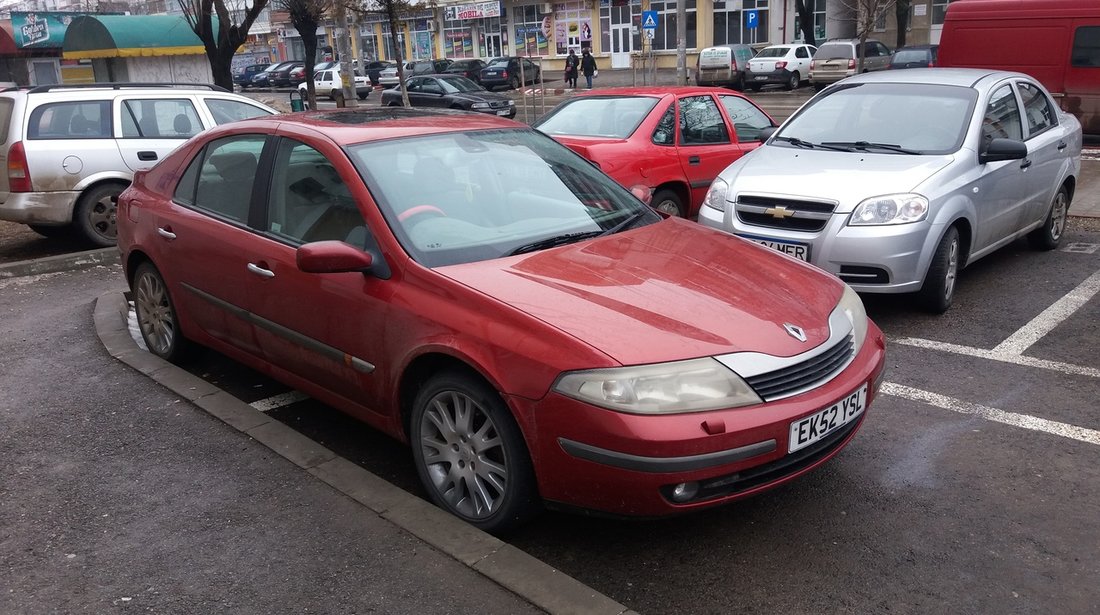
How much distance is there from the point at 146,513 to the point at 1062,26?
16807 mm

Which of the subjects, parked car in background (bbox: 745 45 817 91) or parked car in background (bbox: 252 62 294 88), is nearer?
parked car in background (bbox: 745 45 817 91)

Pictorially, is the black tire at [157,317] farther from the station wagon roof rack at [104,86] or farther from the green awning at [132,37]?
the green awning at [132,37]

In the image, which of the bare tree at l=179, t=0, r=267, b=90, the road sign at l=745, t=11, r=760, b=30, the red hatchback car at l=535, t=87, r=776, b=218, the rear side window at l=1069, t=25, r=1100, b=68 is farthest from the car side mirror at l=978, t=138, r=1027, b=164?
the road sign at l=745, t=11, r=760, b=30

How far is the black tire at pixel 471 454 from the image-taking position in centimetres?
337

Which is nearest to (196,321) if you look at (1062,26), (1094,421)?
(1094,421)

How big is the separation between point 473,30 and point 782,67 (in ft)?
85.7

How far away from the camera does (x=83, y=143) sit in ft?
30.8

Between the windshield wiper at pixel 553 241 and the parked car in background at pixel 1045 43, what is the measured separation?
1459cm

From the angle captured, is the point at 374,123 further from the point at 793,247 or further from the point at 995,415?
the point at 995,415

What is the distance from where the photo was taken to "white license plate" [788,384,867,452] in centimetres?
328

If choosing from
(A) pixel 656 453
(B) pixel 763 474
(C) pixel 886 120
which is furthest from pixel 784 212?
(A) pixel 656 453

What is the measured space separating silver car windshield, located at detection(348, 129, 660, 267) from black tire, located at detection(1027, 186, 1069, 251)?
501 cm

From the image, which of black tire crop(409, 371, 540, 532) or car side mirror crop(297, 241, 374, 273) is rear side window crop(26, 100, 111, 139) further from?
black tire crop(409, 371, 540, 532)

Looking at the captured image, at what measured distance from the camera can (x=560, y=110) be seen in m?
9.66
